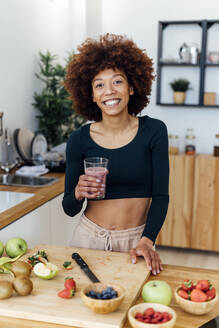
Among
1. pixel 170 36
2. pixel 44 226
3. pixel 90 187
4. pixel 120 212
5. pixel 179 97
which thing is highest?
pixel 170 36

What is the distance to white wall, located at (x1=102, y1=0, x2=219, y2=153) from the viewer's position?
4.02 metres

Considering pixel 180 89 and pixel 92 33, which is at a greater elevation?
pixel 92 33

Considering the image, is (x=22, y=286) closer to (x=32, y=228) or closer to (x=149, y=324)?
(x=149, y=324)

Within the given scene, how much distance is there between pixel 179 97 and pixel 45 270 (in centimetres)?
295

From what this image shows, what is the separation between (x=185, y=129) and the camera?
4160 mm

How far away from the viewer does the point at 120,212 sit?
178 centimetres

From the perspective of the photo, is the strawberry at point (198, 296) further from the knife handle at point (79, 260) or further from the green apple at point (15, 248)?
the green apple at point (15, 248)

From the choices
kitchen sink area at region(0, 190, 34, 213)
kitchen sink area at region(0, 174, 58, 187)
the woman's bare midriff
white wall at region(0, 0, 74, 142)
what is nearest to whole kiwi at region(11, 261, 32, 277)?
the woman's bare midriff

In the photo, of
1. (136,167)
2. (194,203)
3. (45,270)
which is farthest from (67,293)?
(194,203)

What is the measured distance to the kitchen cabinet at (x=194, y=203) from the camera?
3.74 meters

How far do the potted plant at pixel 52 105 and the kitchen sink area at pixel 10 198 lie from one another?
1.14 meters

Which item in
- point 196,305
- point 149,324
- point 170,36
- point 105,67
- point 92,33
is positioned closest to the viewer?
point 149,324

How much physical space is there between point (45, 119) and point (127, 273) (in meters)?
2.38

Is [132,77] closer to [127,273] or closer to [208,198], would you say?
[127,273]
